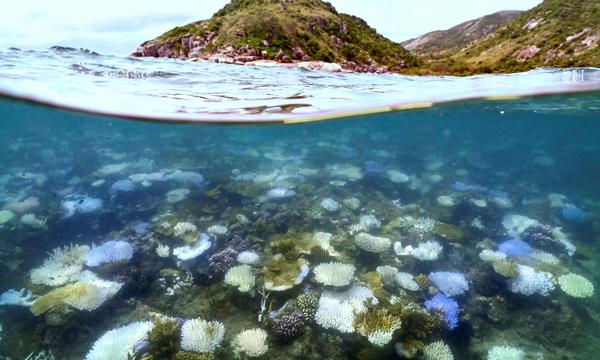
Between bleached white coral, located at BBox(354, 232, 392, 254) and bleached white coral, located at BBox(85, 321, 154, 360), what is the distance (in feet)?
15.4

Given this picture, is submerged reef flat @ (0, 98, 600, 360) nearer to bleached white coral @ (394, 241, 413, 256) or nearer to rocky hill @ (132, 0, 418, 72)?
bleached white coral @ (394, 241, 413, 256)

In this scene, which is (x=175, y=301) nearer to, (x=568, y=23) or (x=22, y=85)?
(x=22, y=85)

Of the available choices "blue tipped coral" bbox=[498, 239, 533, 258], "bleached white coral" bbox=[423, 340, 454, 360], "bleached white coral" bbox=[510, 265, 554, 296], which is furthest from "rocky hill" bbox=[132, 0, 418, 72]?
"bleached white coral" bbox=[423, 340, 454, 360]

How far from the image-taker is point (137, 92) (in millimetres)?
10359

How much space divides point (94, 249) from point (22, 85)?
5.97 metres

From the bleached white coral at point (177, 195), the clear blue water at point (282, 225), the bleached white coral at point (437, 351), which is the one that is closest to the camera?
the bleached white coral at point (437, 351)

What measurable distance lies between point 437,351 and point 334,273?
221 cm

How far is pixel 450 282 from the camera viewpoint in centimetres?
673

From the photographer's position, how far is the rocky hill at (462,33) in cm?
14800

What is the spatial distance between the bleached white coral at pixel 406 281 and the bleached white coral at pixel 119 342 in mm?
4705

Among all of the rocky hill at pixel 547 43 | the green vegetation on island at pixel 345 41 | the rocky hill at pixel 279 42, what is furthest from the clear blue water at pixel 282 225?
the rocky hill at pixel 547 43

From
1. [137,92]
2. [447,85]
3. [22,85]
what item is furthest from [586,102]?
[22,85]

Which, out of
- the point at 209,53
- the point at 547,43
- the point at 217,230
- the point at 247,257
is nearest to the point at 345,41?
the point at 209,53

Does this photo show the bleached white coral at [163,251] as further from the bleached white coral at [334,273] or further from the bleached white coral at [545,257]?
the bleached white coral at [545,257]
